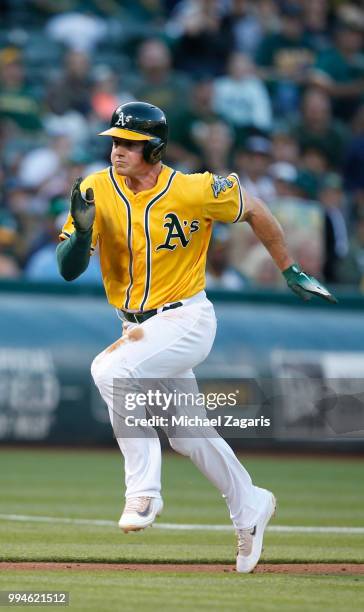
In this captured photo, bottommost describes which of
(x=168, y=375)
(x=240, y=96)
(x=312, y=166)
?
(x=312, y=166)

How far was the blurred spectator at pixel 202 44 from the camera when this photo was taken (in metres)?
17.7

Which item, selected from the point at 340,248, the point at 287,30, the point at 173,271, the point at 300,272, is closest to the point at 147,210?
the point at 173,271

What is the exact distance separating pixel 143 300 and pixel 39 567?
4.62 ft

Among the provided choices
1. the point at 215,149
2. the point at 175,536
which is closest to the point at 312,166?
the point at 215,149

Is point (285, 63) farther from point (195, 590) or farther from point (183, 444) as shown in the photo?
point (195, 590)

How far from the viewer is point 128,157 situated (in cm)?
655

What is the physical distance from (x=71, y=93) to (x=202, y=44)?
2.49m

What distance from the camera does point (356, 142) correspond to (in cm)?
1727

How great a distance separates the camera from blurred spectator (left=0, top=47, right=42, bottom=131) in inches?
620

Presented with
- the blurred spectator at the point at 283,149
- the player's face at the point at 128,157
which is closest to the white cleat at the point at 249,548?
the player's face at the point at 128,157

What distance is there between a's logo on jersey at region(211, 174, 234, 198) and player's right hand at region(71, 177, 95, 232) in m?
0.81

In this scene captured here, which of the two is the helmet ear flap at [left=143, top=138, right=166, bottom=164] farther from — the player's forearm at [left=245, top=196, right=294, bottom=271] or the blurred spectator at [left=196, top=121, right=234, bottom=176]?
the blurred spectator at [left=196, top=121, right=234, bottom=176]

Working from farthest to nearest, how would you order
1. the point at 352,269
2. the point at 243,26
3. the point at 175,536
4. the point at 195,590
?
the point at 243,26 < the point at 352,269 < the point at 175,536 < the point at 195,590

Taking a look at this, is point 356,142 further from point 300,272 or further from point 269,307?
point 300,272
